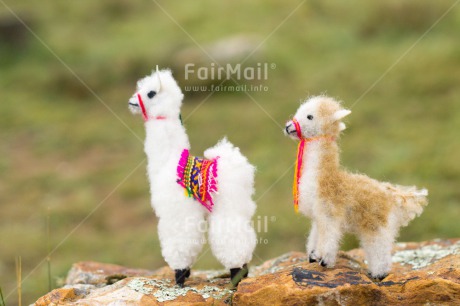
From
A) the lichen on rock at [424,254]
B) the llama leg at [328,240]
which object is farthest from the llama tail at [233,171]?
the lichen on rock at [424,254]

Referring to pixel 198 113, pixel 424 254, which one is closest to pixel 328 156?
pixel 424 254

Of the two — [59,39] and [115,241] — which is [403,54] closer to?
[115,241]

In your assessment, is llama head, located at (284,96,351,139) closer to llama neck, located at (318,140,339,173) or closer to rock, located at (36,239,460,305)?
llama neck, located at (318,140,339,173)

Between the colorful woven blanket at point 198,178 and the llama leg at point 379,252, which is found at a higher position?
the colorful woven blanket at point 198,178

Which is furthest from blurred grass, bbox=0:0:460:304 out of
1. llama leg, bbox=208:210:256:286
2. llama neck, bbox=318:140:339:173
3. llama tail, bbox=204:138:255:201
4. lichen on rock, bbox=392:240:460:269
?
llama neck, bbox=318:140:339:173

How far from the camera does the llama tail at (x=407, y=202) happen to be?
390 centimetres

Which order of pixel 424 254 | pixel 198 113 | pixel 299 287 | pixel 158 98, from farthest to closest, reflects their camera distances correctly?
1. pixel 198 113
2. pixel 424 254
3. pixel 158 98
4. pixel 299 287

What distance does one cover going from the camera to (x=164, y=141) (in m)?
4.05

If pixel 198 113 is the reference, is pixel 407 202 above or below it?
below

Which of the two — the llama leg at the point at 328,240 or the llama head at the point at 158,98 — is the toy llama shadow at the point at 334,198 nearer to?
the llama leg at the point at 328,240

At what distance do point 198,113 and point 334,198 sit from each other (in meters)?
7.47

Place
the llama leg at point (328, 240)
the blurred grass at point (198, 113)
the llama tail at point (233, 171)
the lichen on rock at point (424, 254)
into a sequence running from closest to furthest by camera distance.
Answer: the llama leg at point (328, 240)
the llama tail at point (233, 171)
the lichen on rock at point (424, 254)
the blurred grass at point (198, 113)

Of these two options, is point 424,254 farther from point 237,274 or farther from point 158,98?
point 158,98

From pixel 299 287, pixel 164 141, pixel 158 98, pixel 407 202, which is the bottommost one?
pixel 299 287
